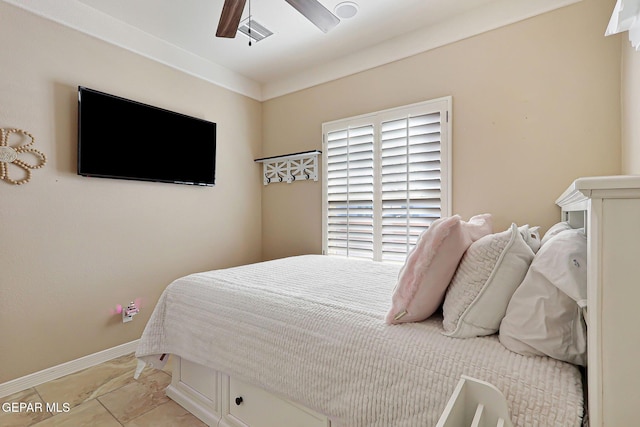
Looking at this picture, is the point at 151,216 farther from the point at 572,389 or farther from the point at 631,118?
the point at 631,118

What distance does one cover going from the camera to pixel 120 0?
7.24ft

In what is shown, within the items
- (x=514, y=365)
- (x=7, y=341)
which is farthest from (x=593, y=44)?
(x=7, y=341)

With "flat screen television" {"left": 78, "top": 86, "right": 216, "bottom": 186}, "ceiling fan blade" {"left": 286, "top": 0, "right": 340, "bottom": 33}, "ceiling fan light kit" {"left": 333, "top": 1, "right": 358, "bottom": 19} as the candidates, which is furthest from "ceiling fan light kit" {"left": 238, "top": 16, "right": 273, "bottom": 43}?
"flat screen television" {"left": 78, "top": 86, "right": 216, "bottom": 186}

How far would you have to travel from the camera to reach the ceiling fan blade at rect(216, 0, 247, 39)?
175 centimetres

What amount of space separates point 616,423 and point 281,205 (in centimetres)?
315

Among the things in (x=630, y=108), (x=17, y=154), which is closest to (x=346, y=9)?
(x=630, y=108)

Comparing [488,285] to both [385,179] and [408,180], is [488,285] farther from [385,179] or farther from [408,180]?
[385,179]

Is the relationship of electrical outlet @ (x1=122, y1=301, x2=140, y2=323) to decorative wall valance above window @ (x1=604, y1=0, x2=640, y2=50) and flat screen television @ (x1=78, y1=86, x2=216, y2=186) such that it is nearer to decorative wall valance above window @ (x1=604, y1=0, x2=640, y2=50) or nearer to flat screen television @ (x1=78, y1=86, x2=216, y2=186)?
flat screen television @ (x1=78, y1=86, x2=216, y2=186)

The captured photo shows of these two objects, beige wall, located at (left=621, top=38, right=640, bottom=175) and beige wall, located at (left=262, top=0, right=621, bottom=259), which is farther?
beige wall, located at (left=262, top=0, right=621, bottom=259)

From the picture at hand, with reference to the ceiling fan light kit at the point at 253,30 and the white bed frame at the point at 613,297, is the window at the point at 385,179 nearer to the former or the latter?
the ceiling fan light kit at the point at 253,30

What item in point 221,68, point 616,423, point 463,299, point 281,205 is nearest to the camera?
point 616,423

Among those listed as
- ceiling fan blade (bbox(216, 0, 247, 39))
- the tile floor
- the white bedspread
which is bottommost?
the tile floor

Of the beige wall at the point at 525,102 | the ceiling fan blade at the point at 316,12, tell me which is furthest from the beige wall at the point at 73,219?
the beige wall at the point at 525,102

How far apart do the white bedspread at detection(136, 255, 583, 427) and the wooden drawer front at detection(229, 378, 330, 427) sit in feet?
0.31
